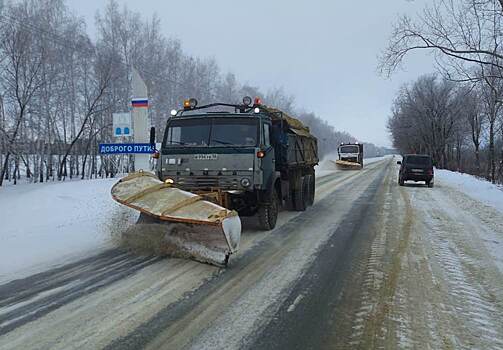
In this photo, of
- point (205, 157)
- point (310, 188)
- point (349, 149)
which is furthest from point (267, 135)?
point (349, 149)

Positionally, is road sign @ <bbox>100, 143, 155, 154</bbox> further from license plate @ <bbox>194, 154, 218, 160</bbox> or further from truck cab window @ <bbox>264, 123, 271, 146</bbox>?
truck cab window @ <bbox>264, 123, 271, 146</bbox>

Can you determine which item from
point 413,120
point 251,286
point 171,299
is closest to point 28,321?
point 171,299

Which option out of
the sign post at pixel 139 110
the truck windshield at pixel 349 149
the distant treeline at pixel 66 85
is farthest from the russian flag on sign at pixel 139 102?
the truck windshield at pixel 349 149

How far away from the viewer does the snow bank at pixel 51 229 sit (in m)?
6.71

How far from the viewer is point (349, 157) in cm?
5066

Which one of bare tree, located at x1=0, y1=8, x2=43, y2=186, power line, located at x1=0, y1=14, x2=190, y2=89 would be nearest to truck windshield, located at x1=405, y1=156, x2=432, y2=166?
power line, located at x1=0, y1=14, x2=190, y2=89

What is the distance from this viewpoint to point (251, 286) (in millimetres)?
5469

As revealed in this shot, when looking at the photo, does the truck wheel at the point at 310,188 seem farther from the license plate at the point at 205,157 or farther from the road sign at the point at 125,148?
the license plate at the point at 205,157

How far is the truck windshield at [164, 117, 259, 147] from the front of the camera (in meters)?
9.22

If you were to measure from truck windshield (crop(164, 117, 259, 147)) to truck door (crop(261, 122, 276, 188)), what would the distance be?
29 cm

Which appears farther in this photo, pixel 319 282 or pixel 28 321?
pixel 319 282

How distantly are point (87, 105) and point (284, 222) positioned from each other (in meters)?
23.5

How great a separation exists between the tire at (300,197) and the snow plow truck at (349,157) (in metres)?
36.7

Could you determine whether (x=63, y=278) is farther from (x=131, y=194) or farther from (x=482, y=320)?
(x=482, y=320)
